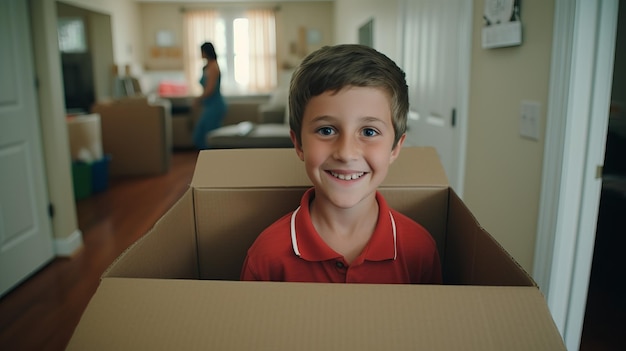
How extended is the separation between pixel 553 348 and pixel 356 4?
5.74 m

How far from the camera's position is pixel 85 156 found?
14.2ft

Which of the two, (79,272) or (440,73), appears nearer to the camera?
(440,73)

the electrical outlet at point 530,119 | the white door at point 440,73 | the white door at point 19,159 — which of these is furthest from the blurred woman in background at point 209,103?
the electrical outlet at point 530,119

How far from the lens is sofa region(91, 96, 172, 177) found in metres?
5.32

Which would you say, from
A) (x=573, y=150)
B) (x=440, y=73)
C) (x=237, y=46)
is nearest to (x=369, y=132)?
(x=573, y=150)

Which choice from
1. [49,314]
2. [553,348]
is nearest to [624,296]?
[553,348]

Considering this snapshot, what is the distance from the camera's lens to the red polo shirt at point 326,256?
3.10 ft

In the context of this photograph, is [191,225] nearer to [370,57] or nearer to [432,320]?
[370,57]

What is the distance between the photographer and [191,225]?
105 centimetres

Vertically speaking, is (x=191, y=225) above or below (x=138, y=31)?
below

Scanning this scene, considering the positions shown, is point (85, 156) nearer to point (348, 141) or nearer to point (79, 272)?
point (79, 272)

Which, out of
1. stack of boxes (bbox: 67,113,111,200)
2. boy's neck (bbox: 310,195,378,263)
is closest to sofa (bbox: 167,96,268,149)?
stack of boxes (bbox: 67,113,111,200)

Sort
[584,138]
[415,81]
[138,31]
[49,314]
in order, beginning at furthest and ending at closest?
[138,31] → [415,81] → [49,314] → [584,138]

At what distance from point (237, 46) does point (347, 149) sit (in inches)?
360
